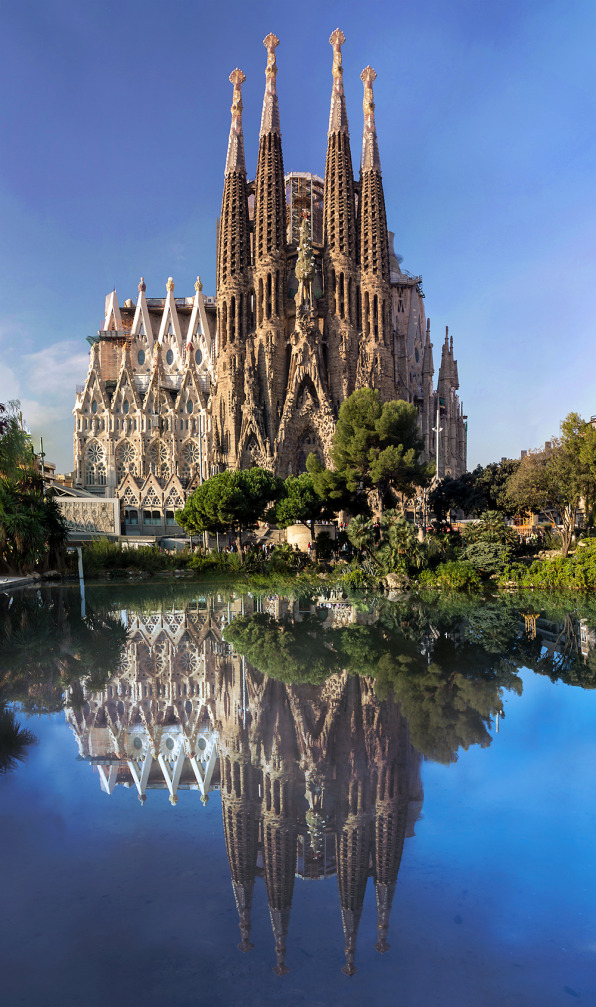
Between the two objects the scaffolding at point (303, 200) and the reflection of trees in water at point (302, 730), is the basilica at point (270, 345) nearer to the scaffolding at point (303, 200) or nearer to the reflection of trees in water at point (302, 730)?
the scaffolding at point (303, 200)

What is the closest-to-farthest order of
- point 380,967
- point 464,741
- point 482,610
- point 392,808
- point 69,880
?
point 380,967
point 69,880
point 392,808
point 464,741
point 482,610

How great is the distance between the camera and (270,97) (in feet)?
128

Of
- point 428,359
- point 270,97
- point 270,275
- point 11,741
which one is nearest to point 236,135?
point 270,97

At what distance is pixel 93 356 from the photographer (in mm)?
43969

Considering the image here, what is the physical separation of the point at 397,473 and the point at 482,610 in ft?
36.4

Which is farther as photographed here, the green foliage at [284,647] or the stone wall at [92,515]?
the stone wall at [92,515]

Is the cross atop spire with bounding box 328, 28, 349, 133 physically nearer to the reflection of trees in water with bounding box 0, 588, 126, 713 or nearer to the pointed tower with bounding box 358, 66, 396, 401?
the pointed tower with bounding box 358, 66, 396, 401

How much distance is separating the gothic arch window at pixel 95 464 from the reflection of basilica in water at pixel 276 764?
125ft

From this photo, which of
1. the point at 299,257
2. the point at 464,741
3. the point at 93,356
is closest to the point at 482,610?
the point at 464,741

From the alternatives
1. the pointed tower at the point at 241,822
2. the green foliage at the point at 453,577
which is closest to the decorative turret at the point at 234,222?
the green foliage at the point at 453,577

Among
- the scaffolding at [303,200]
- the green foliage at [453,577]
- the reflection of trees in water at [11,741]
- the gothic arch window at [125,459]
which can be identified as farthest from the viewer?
the scaffolding at [303,200]

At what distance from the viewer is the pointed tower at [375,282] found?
1491 inches

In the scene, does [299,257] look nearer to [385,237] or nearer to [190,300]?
[385,237]

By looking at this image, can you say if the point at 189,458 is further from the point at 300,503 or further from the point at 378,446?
the point at 378,446
